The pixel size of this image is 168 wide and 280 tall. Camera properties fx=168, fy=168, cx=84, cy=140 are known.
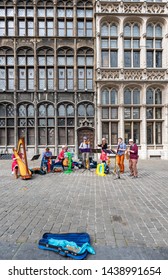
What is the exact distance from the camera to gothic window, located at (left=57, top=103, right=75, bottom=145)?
17.0 metres

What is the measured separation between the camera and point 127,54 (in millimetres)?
17031

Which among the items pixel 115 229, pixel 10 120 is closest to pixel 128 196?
pixel 115 229

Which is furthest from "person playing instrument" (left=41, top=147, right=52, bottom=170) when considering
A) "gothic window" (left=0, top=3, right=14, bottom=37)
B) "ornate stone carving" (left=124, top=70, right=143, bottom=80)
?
"gothic window" (left=0, top=3, right=14, bottom=37)

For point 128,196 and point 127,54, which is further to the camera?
point 127,54

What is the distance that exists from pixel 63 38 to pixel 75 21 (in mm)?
2095

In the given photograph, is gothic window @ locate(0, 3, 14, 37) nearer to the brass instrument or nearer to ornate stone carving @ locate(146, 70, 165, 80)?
ornate stone carving @ locate(146, 70, 165, 80)

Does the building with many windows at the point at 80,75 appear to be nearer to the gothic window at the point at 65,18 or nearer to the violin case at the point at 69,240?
the gothic window at the point at 65,18

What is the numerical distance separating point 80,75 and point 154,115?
8553mm

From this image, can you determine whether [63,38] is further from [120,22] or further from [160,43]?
[160,43]

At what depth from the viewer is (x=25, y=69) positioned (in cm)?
1677

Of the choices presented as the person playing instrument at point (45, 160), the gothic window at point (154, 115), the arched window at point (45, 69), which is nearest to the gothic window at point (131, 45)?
the gothic window at point (154, 115)

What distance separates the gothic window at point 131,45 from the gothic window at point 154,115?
335cm

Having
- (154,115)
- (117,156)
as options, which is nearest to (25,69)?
(117,156)

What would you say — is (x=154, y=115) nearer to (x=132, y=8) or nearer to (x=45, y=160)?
(x=132, y=8)
